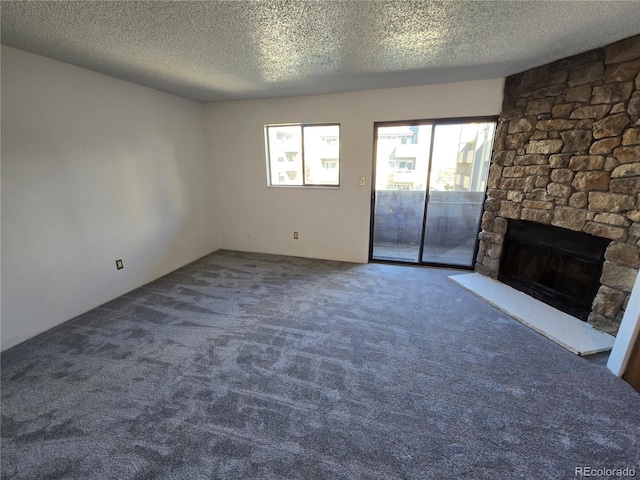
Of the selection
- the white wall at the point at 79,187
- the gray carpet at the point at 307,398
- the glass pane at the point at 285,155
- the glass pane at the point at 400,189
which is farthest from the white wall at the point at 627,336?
the white wall at the point at 79,187

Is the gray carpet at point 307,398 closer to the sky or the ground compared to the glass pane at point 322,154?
closer to the ground

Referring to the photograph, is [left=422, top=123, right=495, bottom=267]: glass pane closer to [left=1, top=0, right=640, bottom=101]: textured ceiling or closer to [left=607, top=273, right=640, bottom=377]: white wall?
[left=1, top=0, right=640, bottom=101]: textured ceiling

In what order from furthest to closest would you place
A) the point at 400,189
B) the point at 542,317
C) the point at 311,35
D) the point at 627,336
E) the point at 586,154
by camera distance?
the point at 400,189 → the point at 542,317 → the point at 586,154 → the point at 311,35 → the point at 627,336

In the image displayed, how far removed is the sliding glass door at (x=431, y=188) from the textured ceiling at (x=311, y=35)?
2.35ft

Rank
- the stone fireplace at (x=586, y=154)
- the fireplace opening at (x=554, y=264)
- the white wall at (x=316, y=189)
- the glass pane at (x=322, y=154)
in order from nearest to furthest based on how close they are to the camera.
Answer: the stone fireplace at (x=586, y=154)
the fireplace opening at (x=554, y=264)
the white wall at (x=316, y=189)
the glass pane at (x=322, y=154)

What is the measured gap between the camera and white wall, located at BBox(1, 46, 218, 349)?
6.86 ft

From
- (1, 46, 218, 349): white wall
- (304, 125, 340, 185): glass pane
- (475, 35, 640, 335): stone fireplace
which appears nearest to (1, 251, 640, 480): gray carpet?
(1, 46, 218, 349): white wall

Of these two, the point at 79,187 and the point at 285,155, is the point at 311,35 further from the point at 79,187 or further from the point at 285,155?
the point at 79,187

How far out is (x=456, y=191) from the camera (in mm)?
3465

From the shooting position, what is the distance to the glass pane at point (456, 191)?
3291 millimetres

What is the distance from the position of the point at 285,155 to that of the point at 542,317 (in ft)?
12.3

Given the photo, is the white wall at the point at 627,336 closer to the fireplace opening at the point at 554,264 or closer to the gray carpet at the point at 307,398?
the gray carpet at the point at 307,398

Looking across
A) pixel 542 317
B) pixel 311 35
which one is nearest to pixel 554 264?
pixel 542 317

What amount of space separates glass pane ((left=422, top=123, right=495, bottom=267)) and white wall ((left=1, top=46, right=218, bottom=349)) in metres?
3.62
